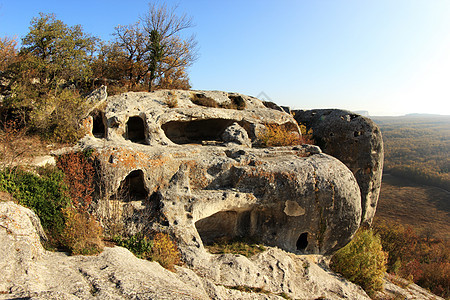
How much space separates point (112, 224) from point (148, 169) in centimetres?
209

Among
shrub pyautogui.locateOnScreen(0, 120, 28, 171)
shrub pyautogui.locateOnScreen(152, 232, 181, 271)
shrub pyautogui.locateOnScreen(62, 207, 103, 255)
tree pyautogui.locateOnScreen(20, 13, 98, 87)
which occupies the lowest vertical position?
shrub pyautogui.locateOnScreen(152, 232, 181, 271)

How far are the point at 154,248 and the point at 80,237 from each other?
70.4 inches

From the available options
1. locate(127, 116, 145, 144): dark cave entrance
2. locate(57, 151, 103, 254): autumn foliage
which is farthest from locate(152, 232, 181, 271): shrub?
locate(127, 116, 145, 144): dark cave entrance

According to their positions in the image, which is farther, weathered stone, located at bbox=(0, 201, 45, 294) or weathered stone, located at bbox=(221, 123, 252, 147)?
weathered stone, located at bbox=(221, 123, 252, 147)

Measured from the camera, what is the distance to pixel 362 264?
36.8ft

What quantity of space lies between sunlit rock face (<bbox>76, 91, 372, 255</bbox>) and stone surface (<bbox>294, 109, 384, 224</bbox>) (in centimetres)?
533

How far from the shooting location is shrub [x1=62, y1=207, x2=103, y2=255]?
570cm

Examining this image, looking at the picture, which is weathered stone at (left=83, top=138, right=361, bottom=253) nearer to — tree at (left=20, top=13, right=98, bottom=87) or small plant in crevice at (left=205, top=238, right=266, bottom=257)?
small plant in crevice at (left=205, top=238, right=266, bottom=257)

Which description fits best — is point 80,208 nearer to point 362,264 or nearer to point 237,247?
point 237,247

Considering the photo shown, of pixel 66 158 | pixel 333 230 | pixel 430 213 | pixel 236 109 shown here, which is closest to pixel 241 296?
pixel 333 230

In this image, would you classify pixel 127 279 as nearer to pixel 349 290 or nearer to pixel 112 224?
pixel 112 224

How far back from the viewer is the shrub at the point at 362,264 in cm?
1094

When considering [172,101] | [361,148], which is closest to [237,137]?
[172,101]

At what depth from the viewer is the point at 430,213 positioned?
43.1 metres
